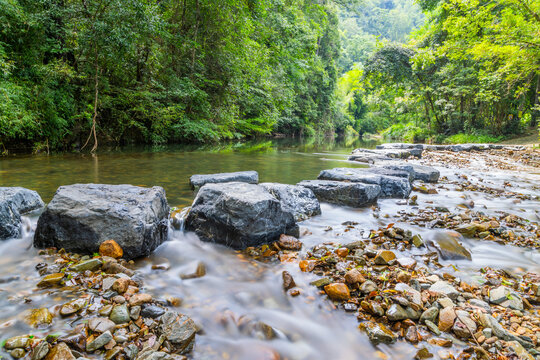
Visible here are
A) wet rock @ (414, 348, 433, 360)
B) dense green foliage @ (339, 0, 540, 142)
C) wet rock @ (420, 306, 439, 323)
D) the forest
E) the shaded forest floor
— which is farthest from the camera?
dense green foliage @ (339, 0, 540, 142)

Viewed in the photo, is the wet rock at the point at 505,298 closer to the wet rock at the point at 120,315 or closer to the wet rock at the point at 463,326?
the wet rock at the point at 463,326

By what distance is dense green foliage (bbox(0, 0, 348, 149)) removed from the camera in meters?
7.41

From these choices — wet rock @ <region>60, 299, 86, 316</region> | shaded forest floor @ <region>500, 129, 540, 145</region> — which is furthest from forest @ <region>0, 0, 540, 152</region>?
wet rock @ <region>60, 299, 86, 316</region>

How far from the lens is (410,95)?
20453 mm

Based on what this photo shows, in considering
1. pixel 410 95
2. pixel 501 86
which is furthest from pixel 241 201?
pixel 410 95

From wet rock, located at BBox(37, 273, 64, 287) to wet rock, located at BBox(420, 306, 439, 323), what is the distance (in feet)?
7.88

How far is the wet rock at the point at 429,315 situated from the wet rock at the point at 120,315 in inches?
69.3

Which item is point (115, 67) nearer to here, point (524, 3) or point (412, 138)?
point (524, 3)

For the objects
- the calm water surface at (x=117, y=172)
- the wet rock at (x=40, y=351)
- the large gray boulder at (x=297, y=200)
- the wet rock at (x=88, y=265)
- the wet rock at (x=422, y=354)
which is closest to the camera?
the wet rock at (x=40, y=351)

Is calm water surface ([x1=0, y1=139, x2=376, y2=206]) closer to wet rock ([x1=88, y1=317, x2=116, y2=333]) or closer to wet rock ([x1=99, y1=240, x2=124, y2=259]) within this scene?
wet rock ([x1=99, y1=240, x2=124, y2=259])

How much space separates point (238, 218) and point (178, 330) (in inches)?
49.9

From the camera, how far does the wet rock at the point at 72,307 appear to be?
160 centimetres

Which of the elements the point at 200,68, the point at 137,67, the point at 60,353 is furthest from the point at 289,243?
the point at 200,68

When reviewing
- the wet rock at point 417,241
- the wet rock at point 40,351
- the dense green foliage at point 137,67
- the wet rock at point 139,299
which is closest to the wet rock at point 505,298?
the wet rock at point 417,241
